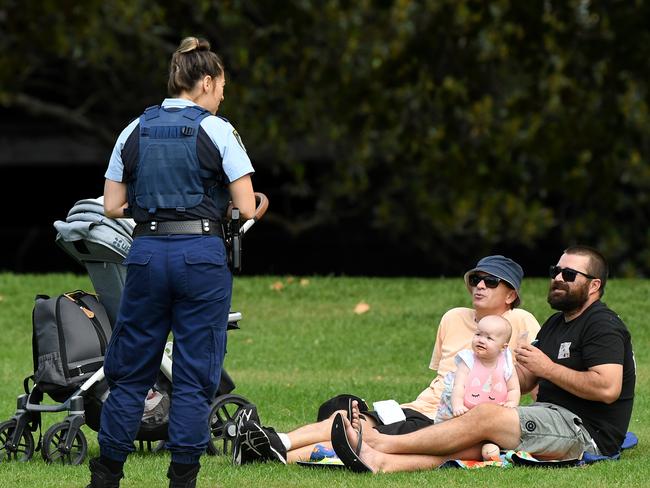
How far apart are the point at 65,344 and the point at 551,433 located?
2.37 metres

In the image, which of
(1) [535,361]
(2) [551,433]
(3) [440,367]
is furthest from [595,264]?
(3) [440,367]

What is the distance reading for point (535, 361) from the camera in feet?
21.4

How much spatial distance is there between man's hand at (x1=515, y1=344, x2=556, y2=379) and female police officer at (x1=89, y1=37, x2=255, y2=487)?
5.30 feet

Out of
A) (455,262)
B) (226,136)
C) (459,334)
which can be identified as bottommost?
(455,262)

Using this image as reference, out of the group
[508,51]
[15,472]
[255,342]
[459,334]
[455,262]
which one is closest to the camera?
[15,472]

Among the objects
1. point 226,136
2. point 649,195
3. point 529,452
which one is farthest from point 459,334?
point 649,195

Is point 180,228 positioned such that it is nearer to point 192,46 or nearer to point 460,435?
point 192,46

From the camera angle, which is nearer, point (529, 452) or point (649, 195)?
point (529, 452)

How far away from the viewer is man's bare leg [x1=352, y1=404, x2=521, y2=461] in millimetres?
6461

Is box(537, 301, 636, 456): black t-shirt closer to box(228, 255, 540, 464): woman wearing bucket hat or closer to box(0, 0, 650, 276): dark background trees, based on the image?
box(228, 255, 540, 464): woman wearing bucket hat

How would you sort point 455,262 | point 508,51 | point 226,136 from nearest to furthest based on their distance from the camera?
point 226,136 → point 508,51 → point 455,262

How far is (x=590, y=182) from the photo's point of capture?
17.5 meters

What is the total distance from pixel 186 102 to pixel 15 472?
209cm

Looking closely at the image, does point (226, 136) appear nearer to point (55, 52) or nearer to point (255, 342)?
point (255, 342)
